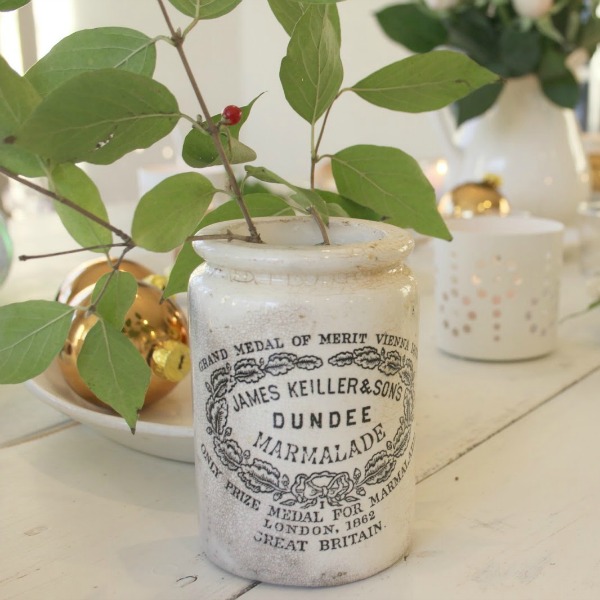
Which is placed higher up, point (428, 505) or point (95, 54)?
point (95, 54)

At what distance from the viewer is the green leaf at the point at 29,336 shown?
36cm

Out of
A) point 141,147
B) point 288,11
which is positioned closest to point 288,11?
point 288,11

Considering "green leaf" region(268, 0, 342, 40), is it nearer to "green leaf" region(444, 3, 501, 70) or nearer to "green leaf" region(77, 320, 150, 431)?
"green leaf" region(77, 320, 150, 431)

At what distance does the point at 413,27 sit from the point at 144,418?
2.31ft

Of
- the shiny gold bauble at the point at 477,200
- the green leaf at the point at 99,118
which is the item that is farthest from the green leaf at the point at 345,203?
the shiny gold bauble at the point at 477,200

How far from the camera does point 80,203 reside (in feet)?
1.23

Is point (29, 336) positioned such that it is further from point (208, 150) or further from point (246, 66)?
point (246, 66)

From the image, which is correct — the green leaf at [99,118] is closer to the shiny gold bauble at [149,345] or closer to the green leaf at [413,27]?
the shiny gold bauble at [149,345]

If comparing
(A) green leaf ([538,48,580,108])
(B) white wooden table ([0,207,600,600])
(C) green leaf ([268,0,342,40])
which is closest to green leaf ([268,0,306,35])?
(C) green leaf ([268,0,342,40])

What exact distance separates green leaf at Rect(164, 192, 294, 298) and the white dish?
0.08m

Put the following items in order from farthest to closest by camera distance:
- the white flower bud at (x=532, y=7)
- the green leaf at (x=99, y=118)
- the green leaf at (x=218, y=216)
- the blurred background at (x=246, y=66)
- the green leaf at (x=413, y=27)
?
the blurred background at (x=246, y=66) → the green leaf at (x=413, y=27) → the white flower bud at (x=532, y=7) → the green leaf at (x=218, y=216) → the green leaf at (x=99, y=118)

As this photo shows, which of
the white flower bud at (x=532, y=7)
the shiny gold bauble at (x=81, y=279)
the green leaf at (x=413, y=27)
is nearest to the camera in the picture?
the shiny gold bauble at (x=81, y=279)

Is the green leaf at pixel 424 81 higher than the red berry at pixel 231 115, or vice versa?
the green leaf at pixel 424 81

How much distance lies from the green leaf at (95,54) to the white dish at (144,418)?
19 centimetres
